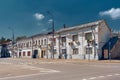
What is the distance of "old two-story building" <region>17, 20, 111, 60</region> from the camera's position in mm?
48500

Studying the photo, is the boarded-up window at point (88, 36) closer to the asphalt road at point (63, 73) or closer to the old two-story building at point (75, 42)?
the old two-story building at point (75, 42)

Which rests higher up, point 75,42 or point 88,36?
point 88,36

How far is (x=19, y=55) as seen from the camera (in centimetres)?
8806

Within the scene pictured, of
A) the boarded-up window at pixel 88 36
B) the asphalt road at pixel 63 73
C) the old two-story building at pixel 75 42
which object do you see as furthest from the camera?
the boarded-up window at pixel 88 36

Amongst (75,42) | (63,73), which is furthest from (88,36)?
(63,73)

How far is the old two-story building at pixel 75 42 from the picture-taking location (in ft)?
159

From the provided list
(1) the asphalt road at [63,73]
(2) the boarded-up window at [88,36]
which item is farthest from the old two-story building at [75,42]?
(1) the asphalt road at [63,73]

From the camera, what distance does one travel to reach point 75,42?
54156mm

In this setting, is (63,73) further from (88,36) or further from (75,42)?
(75,42)

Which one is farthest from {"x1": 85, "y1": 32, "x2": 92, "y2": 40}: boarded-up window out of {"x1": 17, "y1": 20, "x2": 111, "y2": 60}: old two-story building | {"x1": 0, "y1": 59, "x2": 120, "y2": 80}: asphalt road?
{"x1": 0, "y1": 59, "x2": 120, "y2": 80}: asphalt road

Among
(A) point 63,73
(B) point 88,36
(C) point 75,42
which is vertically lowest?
(A) point 63,73

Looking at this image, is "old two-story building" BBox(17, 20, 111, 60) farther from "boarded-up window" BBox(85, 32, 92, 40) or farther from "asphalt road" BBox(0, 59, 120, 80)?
"asphalt road" BBox(0, 59, 120, 80)

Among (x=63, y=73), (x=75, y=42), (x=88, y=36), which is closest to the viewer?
(x=63, y=73)

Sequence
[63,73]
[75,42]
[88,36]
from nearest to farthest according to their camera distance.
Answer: [63,73] → [88,36] → [75,42]
